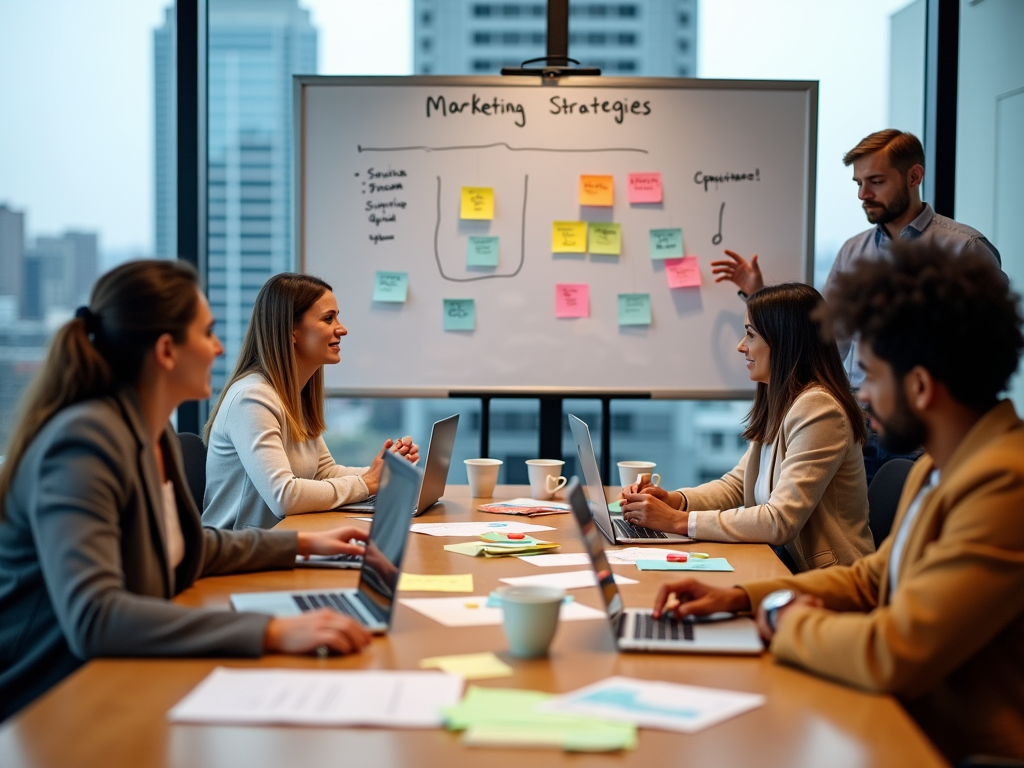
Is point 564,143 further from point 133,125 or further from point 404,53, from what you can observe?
point 133,125

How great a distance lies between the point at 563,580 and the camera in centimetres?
180

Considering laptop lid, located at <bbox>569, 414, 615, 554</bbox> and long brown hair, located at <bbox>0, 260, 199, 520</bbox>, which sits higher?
long brown hair, located at <bbox>0, 260, 199, 520</bbox>

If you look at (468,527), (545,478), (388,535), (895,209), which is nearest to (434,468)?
(468,527)

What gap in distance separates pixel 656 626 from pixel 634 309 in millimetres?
2159

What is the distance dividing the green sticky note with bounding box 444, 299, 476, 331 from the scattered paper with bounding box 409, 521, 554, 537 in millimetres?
1294

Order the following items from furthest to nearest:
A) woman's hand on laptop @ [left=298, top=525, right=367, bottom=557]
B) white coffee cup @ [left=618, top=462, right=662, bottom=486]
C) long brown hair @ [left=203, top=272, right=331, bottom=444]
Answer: long brown hair @ [left=203, top=272, right=331, bottom=444], white coffee cup @ [left=618, top=462, right=662, bottom=486], woman's hand on laptop @ [left=298, top=525, right=367, bottom=557]

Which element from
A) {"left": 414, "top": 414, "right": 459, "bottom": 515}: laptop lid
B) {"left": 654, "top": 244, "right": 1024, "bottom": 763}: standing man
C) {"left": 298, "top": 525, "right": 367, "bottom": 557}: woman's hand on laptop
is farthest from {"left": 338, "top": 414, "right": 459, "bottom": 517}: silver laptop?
{"left": 654, "top": 244, "right": 1024, "bottom": 763}: standing man

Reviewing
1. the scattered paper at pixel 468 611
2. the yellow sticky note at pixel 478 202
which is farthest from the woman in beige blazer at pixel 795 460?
the yellow sticky note at pixel 478 202

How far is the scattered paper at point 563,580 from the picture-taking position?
1.77 m

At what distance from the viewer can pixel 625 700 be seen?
1.19 metres

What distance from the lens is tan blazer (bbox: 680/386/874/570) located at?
86.8 inches

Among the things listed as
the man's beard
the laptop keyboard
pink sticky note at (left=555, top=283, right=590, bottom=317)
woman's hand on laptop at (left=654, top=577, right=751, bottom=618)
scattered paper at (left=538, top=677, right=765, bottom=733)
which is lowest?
the laptop keyboard

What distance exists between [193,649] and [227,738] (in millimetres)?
276

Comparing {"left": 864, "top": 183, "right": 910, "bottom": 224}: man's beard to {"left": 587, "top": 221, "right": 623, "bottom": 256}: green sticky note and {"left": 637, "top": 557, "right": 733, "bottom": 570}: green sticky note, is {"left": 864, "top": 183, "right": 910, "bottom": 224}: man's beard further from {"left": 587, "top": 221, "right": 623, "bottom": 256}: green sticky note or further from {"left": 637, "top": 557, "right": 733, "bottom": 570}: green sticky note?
{"left": 637, "top": 557, "right": 733, "bottom": 570}: green sticky note
